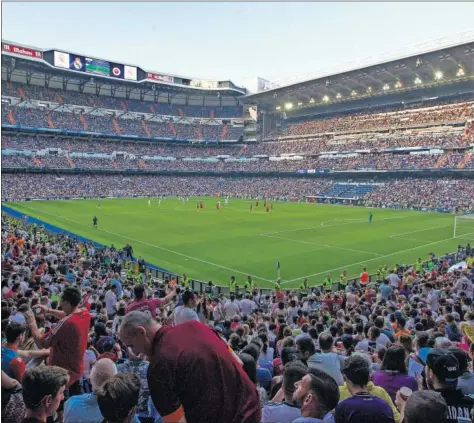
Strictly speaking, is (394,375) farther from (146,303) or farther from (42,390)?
(42,390)

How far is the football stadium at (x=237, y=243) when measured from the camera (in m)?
3.37

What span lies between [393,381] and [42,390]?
379cm

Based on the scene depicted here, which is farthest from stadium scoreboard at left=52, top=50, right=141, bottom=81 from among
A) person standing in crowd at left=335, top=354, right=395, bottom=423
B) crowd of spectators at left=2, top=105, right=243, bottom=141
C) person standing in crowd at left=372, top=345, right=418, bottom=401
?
person standing in crowd at left=335, top=354, right=395, bottom=423

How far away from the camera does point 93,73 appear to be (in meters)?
84.1

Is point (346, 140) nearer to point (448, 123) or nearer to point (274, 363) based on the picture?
point (448, 123)

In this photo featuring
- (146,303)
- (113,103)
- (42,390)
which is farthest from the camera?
(113,103)

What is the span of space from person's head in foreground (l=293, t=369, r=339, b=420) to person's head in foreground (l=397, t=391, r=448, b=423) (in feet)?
1.80

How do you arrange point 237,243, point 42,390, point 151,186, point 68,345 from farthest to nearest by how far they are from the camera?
point 151,186
point 237,243
point 68,345
point 42,390

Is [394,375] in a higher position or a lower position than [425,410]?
lower

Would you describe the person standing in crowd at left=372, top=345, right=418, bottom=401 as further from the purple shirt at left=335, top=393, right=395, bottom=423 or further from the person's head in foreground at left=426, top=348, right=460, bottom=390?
the purple shirt at left=335, top=393, right=395, bottom=423

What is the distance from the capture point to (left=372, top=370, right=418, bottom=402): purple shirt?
491cm

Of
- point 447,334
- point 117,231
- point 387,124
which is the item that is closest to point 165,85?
point 387,124

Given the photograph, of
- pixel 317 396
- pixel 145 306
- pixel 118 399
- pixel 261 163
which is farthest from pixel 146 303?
pixel 261 163

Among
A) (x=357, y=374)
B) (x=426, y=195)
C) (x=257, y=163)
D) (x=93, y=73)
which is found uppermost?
(x=93, y=73)
